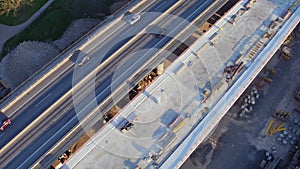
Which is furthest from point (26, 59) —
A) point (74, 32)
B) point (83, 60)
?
point (83, 60)

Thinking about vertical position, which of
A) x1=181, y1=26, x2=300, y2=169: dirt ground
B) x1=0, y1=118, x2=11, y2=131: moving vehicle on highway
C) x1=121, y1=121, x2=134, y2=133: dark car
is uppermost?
x1=181, y1=26, x2=300, y2=169: dirt ground

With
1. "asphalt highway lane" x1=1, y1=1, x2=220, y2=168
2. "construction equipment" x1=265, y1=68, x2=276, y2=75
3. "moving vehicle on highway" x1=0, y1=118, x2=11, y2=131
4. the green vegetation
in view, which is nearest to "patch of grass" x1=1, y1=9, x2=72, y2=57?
the green vegetation

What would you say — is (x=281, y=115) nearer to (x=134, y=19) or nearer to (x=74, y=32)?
(x=134, y=19)

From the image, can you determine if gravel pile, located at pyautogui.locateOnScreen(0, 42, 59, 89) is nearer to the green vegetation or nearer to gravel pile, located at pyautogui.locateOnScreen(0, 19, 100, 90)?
gravel pile, located at pyautogui.locateOnScreen(0, 19, 100, 90)

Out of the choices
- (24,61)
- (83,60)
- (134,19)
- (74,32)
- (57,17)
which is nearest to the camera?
(83,60)

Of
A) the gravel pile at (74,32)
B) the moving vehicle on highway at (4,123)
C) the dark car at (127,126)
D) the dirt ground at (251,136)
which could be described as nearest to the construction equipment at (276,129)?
the dirt ground at (251,136)

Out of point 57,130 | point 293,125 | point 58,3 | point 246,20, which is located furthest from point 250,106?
point 58,3
